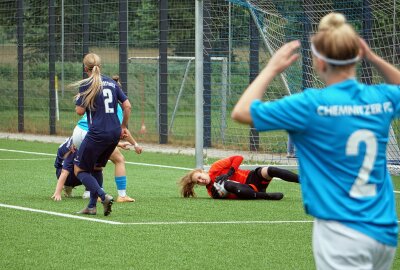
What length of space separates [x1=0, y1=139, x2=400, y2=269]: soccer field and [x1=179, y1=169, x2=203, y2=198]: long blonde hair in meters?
0.11

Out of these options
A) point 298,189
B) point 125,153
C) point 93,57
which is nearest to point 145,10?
point 125,153

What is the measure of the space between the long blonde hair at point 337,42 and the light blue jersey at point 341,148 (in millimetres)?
168

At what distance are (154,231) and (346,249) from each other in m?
5.44

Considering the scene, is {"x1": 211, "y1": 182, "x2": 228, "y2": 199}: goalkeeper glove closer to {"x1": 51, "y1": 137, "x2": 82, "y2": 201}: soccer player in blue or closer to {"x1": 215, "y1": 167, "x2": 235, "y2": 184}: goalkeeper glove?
{"x1": 215, "y1": 167, "x2": 235, "y2": 184}: goalkeeper glove

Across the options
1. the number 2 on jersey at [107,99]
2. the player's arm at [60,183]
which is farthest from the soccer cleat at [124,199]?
the number 2 on jersey at [107,99]

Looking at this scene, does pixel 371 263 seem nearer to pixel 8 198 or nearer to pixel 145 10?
pixel 8 198

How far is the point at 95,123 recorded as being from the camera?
1070 cm

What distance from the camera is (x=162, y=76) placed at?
22.1 meters

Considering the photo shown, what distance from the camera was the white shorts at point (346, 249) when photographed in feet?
13.9

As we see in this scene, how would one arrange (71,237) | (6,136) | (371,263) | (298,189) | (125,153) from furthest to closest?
(6,136), (125,153), (298,189), (71,237), (371,263)

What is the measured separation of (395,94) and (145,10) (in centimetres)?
1867

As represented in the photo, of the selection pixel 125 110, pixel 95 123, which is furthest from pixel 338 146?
pixel 125 110

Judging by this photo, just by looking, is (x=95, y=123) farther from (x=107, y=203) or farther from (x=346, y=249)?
(x=346, y=249)

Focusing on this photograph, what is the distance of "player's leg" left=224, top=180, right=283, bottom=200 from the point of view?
12305mm
